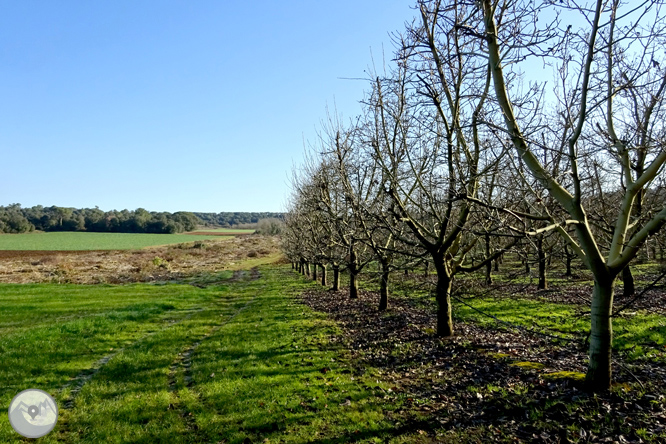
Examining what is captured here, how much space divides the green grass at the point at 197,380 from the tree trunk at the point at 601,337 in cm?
359

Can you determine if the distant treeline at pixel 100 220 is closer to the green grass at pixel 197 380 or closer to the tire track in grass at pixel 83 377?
the green grass at pixel 197 380

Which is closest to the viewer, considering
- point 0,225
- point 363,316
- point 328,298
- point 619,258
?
point 619,258

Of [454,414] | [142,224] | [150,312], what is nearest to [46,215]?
[142,224]

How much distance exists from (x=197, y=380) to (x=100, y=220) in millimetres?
133290

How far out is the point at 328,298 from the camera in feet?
73.5

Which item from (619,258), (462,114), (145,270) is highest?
(462,114)

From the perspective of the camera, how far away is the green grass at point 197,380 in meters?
6.54

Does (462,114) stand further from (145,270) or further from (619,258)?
(145,270)

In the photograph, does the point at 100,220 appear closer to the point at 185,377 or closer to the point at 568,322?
the point at 185,377

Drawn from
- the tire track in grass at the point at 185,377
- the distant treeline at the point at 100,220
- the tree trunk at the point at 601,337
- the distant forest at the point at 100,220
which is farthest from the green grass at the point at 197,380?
the distant treeline at the point at 100,220

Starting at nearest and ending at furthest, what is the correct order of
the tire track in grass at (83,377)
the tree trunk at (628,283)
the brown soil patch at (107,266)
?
the tire track in grass at (83,377) → the tree trunk at (628,283) → the brown soil patch at (107,266)

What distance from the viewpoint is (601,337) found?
6.39 m

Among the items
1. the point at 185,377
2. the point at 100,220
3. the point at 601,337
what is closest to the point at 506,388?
the point at 601,337

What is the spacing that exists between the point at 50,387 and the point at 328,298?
1509cm
